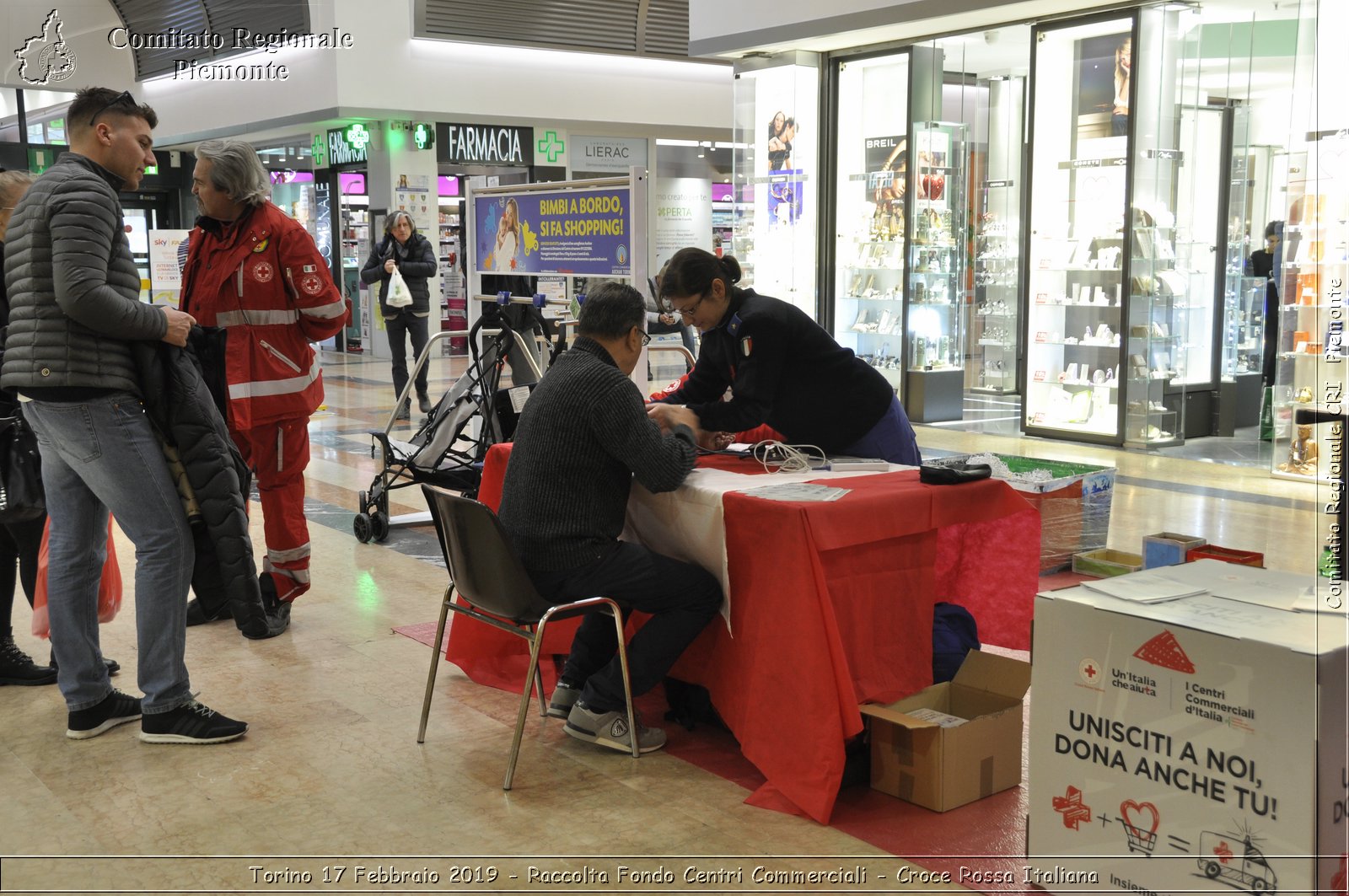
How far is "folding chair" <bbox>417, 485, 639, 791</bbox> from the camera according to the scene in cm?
300

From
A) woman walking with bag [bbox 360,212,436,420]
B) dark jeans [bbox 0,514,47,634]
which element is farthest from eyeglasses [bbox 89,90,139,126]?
woman walking with bag [bbox 360,212,436,420]

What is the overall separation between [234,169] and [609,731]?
2.33 meters

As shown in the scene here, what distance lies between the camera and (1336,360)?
6.03 metres

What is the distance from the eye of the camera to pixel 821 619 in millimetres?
2877

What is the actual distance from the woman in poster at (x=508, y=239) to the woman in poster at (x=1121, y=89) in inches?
173

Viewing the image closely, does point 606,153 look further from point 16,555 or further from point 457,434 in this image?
point 16,555

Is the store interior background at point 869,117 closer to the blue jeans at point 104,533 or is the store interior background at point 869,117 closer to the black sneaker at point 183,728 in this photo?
the blue jeans at point 104,533

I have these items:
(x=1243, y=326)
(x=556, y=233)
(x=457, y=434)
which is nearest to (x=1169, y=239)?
(x=1243, y=326)

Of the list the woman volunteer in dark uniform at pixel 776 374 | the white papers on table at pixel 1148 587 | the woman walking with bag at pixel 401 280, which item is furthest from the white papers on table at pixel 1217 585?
the woman walking with bag at pixel 401 280

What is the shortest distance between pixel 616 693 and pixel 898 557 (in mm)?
820

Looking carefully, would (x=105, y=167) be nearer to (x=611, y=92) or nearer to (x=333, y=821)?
(x=333, y=821)

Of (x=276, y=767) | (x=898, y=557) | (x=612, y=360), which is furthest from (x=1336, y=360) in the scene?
(x=276, y=767)

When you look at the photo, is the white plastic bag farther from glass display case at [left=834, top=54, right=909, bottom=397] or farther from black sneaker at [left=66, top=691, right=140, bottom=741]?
black sneaker at [left=66, top=691, right=140, bottom=741]

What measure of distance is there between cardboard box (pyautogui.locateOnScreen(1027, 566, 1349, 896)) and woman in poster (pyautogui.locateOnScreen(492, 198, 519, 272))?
411cm
